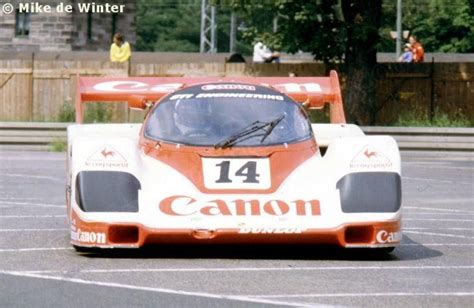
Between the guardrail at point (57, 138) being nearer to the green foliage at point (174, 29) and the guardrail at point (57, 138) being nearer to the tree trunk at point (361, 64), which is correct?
the tree trunk at point (361, 64)

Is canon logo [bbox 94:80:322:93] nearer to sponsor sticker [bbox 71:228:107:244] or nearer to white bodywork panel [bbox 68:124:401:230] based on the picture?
white bodywork panel [bbox 68:124:401:230]

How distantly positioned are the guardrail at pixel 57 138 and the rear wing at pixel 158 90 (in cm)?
1345

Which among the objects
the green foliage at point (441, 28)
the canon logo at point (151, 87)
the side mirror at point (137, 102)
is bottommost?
the green foliage at point (441, 28)

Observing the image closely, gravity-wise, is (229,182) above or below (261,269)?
above

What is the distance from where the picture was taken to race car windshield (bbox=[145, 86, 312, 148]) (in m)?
11.5

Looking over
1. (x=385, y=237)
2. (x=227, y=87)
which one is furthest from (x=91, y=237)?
(x=227, y=87)

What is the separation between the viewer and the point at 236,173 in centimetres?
1095

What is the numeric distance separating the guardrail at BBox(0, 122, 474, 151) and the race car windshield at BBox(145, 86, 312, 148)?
1521cm

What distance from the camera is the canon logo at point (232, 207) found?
1058 centimetres

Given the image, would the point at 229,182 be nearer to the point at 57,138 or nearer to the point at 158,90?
the point at 158,90

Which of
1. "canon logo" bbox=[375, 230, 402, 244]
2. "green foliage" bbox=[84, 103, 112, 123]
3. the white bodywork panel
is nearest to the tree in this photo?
"green foliage" bbox=[84, 103, 112, 123]

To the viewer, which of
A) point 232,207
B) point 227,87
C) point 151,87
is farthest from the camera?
point 151,87

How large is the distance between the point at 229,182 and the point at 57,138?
16660 mm

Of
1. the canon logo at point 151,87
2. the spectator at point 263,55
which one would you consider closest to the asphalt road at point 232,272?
the canon logo at point 151,87
